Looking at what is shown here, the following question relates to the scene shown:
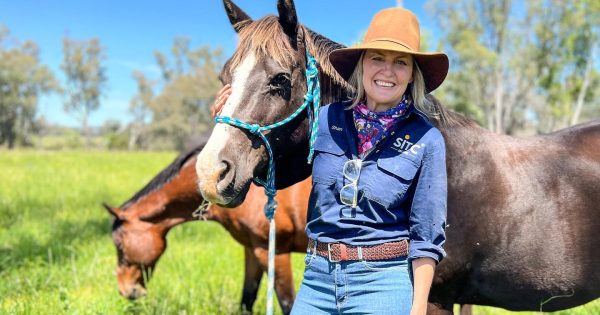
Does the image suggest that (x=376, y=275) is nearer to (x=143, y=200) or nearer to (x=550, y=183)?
(x=550, y=183)

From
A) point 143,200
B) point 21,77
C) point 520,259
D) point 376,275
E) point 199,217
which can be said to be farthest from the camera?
point 21,77

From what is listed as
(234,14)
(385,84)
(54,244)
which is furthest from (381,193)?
(54,244)

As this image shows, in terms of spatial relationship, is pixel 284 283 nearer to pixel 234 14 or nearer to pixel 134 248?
pixel 134 248

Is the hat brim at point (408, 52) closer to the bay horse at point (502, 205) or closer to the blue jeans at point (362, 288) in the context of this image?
the bay horse at point (502, 205)

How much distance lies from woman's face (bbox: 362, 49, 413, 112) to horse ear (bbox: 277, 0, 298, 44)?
0.47 metres

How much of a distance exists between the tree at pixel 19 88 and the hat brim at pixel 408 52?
5732cm

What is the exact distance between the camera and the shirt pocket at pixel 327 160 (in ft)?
5.88

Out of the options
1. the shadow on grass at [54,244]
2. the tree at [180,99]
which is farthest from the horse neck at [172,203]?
the tree at [180,99]

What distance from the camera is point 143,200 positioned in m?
4.46

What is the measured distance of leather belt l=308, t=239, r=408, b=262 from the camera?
1.67 m

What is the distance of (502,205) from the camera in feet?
7.80

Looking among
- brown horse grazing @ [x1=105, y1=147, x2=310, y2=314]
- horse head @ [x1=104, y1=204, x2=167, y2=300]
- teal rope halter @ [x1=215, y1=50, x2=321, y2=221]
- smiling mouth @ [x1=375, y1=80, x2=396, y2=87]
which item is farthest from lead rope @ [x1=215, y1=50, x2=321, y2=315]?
horse head @ [x1=104, y1=204, x2=167, y2=300]

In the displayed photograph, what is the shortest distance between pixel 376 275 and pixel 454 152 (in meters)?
1.06

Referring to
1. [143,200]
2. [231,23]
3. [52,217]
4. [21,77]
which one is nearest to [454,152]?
[231,23]
